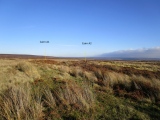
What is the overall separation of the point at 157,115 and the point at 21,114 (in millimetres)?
4917

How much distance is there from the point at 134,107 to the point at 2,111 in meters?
5.21

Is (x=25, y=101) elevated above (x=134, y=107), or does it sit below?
above

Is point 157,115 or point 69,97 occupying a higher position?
point 69,97

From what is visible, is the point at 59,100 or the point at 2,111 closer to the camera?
the point at 2,111

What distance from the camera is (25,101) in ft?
18.4

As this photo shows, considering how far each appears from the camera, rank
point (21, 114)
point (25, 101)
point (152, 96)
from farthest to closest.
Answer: point (152, 96) < point (25, 101) < point (21, 114)

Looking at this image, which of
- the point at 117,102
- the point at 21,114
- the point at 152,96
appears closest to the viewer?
the point at 21,114

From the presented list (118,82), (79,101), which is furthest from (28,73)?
(79,101)

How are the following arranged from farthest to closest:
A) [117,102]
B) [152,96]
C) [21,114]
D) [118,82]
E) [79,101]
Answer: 1. [118,82]
2. [152,96]
3. [117,102]
4. [79,101]
5. [21,114]

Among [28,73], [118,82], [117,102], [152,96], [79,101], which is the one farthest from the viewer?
[28,73]

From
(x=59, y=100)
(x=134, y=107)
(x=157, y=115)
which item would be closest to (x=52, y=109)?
(x=59, y=100)

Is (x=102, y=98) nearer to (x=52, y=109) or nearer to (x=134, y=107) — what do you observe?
(x=134, y=107)

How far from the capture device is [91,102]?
643 cm

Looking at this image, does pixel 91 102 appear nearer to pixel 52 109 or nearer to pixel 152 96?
pixel 52 109
